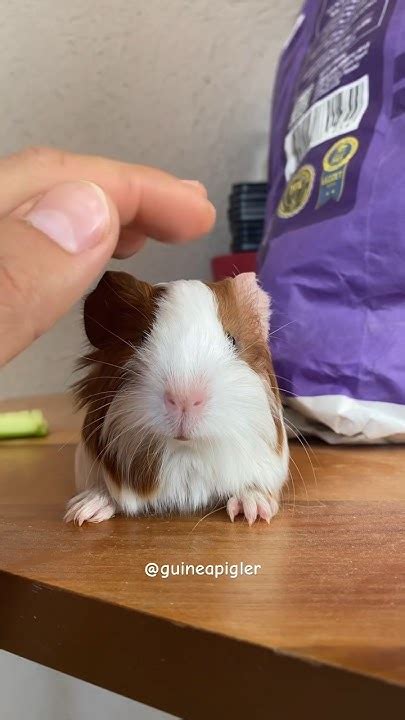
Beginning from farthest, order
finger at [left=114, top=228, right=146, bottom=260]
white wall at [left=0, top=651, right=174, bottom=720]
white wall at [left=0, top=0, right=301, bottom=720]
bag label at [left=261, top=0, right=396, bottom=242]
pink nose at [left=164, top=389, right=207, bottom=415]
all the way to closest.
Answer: white wall at [left=0, top=0, right=301, bottom=720] < white wall at [left=0, top=651, right=174, bottom=720] < bag label at [left=261, top=0, right=396, bottom=242] < finger at [left=114, top=228, right=146, bottom=260] < pink nose at [left=164, top=389, right=207, bottom=415]

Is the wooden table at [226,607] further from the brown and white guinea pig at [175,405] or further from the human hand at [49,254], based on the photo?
the human hand at [49,254]

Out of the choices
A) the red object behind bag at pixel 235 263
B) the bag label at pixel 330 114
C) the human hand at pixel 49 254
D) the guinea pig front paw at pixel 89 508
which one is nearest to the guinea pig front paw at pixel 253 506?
the guinea pig front paw at pixel 89 508

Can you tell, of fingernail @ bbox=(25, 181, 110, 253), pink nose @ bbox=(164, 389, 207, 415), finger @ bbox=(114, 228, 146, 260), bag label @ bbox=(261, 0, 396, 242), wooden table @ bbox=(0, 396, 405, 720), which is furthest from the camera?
bag label @ bbox=(261, 0, 396, 242)

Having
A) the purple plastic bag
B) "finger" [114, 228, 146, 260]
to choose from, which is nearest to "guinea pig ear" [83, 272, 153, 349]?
"finger" [114, 228, 146, 260]

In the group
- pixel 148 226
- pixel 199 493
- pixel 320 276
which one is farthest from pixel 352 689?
pixel 320 276

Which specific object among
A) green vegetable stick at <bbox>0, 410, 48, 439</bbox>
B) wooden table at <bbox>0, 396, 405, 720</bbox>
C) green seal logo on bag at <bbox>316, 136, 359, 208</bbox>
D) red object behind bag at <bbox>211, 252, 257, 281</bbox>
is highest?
green seal logo on bag at <bbox>316, 136, 359, 208</bbox>

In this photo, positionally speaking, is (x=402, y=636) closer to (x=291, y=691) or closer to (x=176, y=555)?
(x=291, y=691)

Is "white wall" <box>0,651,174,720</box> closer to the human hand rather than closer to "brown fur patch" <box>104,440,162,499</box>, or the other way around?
"brown fur patch" <box>104,440,162,499</box>
